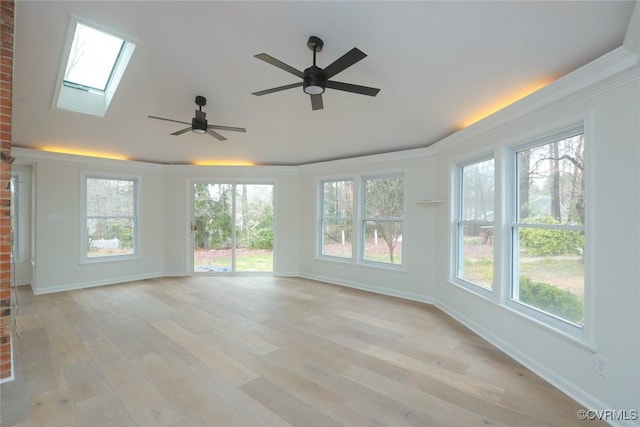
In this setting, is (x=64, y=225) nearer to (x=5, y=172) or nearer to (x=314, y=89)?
(x=5, y=172)

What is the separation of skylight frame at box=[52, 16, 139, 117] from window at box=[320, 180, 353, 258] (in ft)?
12.6

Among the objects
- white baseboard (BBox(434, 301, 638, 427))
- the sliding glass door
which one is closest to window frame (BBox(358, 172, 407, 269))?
white baseboard (BBox(434, 301, 638, 427))

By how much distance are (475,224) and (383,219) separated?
5.74ft

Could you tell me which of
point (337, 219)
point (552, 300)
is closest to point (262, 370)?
point (552, 300)

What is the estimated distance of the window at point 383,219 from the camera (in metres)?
5.15

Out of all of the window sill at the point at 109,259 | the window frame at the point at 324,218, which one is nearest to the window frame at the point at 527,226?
the window frame at the point at 324,218

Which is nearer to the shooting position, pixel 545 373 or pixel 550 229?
pixel 545 373

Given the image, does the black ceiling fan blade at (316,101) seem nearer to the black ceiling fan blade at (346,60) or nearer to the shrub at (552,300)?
the black ceiling fan blade at (346,60)

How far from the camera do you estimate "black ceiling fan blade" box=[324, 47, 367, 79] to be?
2.08 m

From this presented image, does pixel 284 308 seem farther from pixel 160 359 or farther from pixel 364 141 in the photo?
pixel 364 141

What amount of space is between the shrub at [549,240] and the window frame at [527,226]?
5 cm

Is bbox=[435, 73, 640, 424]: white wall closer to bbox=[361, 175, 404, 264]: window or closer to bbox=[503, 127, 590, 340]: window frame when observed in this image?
bbox=[503, 127, 590, 340]: window frame

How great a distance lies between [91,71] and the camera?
418 centimetres

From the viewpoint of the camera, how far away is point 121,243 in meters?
5.95
